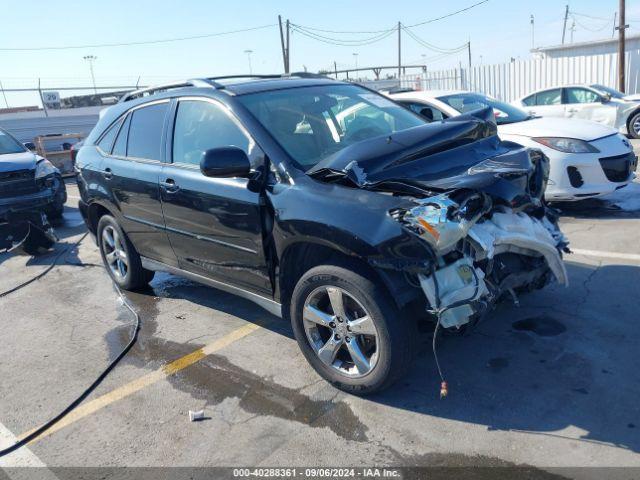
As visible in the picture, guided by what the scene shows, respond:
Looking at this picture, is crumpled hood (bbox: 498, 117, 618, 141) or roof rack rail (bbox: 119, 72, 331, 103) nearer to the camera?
roof rack rail (bbox: 119, 72, 331, 103)

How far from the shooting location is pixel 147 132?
4.83 m

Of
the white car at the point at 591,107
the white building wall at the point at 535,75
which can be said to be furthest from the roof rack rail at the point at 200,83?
the white building wall at the point at 535,75

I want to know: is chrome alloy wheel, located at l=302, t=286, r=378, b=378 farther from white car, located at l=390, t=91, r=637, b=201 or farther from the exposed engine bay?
the exposed engine bay

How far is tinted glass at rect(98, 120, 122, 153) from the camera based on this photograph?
532 centimetres

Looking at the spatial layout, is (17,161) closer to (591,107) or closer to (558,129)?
(558,129)

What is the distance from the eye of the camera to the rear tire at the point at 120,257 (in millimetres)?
5367

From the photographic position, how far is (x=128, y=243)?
5340 mm

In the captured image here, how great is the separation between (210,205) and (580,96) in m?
12.4

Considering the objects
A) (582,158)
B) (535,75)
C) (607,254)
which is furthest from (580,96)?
(535,75)

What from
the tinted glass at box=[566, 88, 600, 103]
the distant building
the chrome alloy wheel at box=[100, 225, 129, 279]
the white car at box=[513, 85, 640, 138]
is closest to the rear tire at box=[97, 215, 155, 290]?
the chrome alloy wheel at box=[100, 225, 129, 279]

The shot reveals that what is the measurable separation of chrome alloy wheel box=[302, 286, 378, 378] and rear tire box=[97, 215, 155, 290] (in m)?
2.52

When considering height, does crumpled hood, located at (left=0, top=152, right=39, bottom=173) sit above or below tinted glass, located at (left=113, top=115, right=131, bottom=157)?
below

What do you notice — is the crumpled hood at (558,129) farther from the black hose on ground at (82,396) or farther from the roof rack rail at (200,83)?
the black hose on ground at (82,396)

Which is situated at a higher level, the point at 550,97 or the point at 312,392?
the point at 550,97
